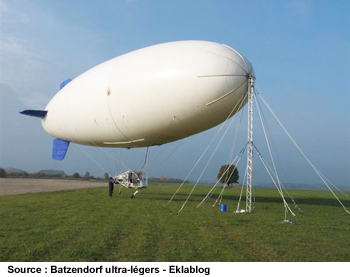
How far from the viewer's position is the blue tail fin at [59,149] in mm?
21875

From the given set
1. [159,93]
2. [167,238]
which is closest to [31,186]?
[159,93]

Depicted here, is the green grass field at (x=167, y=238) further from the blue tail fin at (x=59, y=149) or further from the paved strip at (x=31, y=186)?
the paved strip at (x=31, y=186)

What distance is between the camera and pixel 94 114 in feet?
54.6

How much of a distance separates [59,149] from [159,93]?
11651mm

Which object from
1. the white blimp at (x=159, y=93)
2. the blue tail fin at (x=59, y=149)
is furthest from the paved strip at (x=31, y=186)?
the white blimp at (x=159, y=93)

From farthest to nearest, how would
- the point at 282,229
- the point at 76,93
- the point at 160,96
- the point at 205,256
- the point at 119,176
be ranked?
the point at 119,176
the point at 76,93
the point at 160,96
the point at 282,229
the point at 205,256

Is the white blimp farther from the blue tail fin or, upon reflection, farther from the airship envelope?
the blue tail fin

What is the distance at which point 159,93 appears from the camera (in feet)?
44.4

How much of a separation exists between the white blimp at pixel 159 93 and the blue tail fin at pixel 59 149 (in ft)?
13.2

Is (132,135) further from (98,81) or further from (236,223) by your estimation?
(236,223)

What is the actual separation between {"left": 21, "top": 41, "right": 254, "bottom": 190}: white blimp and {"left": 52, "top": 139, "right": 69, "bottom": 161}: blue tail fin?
13.2ft

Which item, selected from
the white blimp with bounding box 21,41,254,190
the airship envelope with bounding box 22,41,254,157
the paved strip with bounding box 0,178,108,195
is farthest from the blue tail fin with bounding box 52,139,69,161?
the paved strip with bounding box 0,178,108,195
